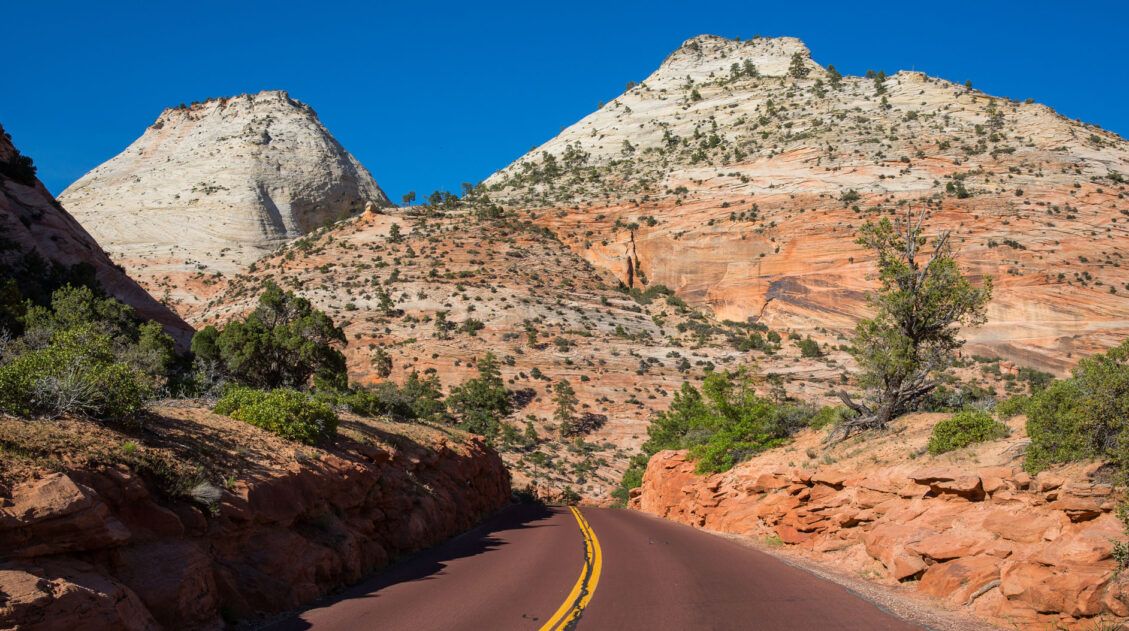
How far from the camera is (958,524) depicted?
9570mm

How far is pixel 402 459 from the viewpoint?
619 inches

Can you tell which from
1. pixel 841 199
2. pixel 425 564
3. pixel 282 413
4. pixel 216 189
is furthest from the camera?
pixel 216 189

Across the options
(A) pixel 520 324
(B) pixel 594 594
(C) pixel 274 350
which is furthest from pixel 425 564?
(A) pixel 520 324

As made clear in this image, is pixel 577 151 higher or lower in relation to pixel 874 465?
higher

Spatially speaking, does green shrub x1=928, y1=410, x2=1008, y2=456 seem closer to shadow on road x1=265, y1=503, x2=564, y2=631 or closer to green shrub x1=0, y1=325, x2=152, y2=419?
shadow on road x1=265, y1=503, x2=564, y2=631

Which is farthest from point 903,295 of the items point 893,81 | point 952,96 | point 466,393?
point 893,81

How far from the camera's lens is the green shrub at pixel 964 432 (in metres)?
11.7

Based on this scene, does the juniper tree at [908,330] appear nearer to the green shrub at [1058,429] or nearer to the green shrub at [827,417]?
the green shrub at [827,417]

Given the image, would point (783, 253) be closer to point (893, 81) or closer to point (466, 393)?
point (466, 393)

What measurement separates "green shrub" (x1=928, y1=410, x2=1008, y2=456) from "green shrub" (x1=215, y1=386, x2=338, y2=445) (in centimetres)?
1074

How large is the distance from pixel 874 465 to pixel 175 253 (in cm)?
8248

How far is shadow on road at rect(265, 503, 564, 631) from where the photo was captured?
797cm

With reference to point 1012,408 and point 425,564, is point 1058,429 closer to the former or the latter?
point 1012,408

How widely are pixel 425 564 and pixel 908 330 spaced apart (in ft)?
41.5
